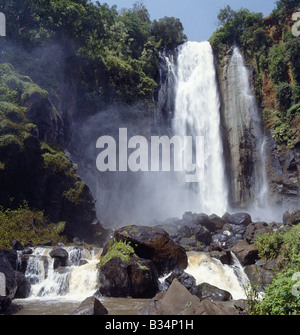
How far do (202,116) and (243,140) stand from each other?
4.35 metres

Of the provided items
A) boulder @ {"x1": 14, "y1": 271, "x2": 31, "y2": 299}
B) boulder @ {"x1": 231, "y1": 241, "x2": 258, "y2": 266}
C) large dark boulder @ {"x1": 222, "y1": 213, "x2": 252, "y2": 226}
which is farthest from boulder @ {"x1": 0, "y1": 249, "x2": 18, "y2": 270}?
large dark boulder @ {"x1": 222, "y1": 213, "x2": 252, "y2": 226}

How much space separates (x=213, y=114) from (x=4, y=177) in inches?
763

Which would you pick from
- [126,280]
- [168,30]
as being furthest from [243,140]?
[126,280]

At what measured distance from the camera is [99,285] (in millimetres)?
9445

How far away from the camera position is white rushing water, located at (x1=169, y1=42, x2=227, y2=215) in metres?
25.3

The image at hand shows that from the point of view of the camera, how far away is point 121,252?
33.3ft

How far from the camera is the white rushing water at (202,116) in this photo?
25266 mm

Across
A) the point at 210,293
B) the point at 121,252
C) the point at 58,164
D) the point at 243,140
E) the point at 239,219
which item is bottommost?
the point at 210,293

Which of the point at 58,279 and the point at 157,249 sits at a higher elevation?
the point at 157,249

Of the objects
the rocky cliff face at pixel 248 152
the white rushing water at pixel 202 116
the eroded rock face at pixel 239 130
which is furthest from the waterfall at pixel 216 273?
the eroded rock face at pixel 239 130

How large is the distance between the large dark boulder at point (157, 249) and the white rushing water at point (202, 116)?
45.6ft

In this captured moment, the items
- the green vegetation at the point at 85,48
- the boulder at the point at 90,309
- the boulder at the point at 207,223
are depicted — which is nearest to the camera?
the boulder at the point at 90,309

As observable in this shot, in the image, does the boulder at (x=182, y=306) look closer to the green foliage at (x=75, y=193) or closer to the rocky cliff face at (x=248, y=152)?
the green foliage at (x=75, y=193)

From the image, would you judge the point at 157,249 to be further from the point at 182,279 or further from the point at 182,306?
the point at 182,306
